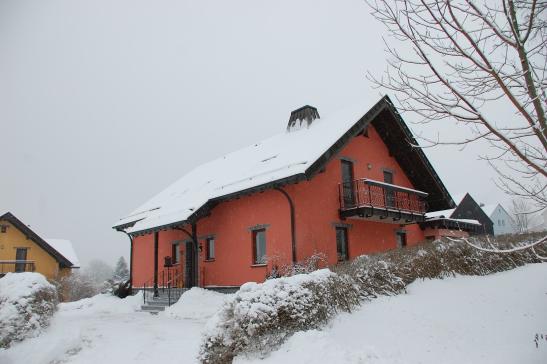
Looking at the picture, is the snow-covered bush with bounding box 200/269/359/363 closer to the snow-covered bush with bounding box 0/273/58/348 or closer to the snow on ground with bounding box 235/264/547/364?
the snow on ground with bounding box 235/264/547/364

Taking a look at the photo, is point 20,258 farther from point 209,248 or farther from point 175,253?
point 209,248

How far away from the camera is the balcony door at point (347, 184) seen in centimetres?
1744

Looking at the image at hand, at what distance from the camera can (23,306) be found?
33.5 ft

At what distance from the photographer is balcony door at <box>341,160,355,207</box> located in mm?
17438

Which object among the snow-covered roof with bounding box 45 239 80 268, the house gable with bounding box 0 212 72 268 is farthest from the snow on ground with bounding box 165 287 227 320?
the snow-covered roof with bounding box 45 239 80 268

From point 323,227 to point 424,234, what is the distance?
903 cm

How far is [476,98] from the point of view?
521 centimetres

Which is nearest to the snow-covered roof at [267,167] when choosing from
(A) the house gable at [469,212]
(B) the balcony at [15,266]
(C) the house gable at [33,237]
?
(B) the balcony at [15,266]

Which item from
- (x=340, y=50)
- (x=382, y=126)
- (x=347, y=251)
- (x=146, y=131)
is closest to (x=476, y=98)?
(x=340, y=50)

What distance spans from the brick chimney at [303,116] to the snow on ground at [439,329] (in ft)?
A: 35.3

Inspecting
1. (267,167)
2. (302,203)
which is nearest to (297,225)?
(302,203)

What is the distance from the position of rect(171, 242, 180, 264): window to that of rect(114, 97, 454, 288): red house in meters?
0.05

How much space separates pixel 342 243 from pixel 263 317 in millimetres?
10234

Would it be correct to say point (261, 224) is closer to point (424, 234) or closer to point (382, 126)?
point (382, 126)
